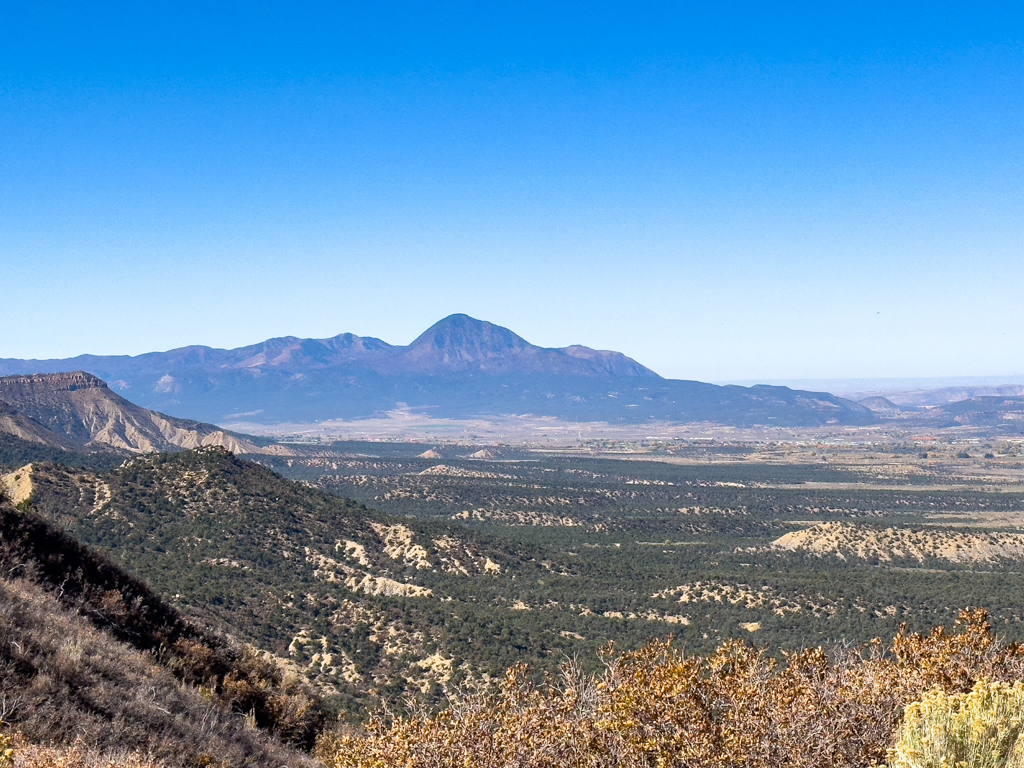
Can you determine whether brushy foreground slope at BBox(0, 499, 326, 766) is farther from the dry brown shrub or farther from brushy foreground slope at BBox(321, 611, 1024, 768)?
brushy foreground slope at BBox(321, 611, 1024, 768)

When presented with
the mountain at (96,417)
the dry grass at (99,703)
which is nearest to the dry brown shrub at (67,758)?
the dry grass at (99,703)

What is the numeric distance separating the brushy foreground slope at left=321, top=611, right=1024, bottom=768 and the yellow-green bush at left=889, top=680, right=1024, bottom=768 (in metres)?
1.36

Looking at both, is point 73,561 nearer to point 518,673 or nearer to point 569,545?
point 518,673

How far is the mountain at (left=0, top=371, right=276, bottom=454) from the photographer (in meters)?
142

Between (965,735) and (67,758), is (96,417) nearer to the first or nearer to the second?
(67,758)

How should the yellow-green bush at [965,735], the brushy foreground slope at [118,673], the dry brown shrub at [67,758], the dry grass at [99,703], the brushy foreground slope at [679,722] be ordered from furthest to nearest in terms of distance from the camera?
the brushy foreground slope at [118,673] < the dry grass at [99,703] < the brushy foreground slope at [679,722] < the dry brown shrub at [67,758] < the yellow-green bush at [965,735]

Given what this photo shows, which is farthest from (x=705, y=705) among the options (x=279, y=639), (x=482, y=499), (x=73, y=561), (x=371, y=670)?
(x=482, y=499)

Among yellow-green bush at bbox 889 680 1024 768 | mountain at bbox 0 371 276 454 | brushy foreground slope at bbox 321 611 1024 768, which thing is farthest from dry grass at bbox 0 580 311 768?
mountain at bbox 0 371 276 454

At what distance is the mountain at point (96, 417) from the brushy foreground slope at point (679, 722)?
133 meters

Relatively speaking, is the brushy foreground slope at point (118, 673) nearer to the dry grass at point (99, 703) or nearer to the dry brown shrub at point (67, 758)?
the dry grass at point (99, 703)

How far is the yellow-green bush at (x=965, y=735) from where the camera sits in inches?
299

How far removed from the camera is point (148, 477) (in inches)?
2056

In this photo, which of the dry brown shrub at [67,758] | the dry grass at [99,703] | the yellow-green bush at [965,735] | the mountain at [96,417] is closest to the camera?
the yellow-green bush at [965,735]

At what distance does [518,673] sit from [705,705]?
267 cm
